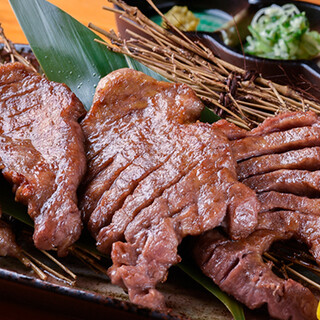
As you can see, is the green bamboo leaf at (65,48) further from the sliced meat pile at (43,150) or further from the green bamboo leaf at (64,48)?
the sliced meat pile at (43,150)

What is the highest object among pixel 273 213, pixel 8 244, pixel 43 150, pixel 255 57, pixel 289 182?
pixel 43 150

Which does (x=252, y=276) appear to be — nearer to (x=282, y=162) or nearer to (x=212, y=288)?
(x=212, y=288)

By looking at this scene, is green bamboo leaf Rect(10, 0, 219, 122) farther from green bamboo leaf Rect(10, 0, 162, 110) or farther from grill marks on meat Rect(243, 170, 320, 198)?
grill marks on meat Rect(243, 170, 320, 198)

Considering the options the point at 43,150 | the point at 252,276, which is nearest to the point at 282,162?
the point at 252,276

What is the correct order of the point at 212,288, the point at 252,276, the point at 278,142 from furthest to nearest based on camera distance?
the point at 278,142 < the point at 212,288 < the point at 252,276

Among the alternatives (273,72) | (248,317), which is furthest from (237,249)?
(273,72)

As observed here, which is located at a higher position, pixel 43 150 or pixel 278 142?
pixel 43 150

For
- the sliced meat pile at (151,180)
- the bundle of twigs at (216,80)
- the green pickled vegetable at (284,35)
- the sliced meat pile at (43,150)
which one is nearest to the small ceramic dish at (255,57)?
the green pickled vegetable at (284,35)
